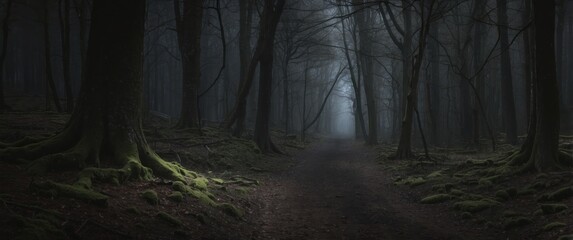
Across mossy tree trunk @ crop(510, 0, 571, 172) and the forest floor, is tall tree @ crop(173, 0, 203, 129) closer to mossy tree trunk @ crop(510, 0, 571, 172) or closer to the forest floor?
the forest floor

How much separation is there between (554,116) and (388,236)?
5.11 meters

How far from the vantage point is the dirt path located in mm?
7320

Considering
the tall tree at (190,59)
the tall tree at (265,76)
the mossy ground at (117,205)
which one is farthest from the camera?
the tall tree at (265,76)

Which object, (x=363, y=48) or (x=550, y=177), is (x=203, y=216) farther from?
(x=363, y=48)

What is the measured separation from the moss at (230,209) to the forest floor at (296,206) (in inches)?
0.9

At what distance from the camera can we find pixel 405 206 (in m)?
9.62

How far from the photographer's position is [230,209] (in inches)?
323

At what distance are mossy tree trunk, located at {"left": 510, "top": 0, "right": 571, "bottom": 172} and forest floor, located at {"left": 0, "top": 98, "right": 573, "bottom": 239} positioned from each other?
0.58 meters

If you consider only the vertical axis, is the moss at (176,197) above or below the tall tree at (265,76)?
below

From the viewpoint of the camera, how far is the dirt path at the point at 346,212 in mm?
7320

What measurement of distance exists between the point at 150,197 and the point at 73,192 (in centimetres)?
132

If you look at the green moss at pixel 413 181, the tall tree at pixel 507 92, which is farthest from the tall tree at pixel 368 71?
the green moss at pixel 413 181

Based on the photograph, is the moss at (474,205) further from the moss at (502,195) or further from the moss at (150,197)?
the moss at (150,197)

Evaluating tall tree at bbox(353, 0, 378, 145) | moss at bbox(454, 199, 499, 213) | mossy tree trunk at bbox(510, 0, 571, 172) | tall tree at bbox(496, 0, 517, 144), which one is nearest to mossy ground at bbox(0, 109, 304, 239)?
moss at bbox(454, 199, 499, 213)
